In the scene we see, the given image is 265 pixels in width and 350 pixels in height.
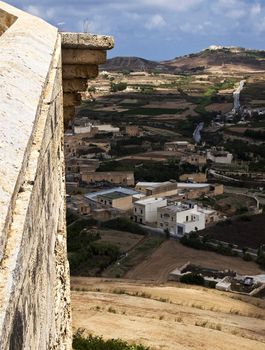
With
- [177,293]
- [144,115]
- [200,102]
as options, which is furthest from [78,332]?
[200,102]

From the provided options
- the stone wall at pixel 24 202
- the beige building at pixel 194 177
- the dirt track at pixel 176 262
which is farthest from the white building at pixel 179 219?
the stone wall at pixel 24 202

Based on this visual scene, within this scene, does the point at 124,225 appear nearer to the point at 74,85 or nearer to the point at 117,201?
the point at 117,201

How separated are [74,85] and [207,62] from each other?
13937 centimetres

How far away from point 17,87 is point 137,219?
27168mm

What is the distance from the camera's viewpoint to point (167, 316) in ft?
35.8

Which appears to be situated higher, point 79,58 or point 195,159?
point 79,58

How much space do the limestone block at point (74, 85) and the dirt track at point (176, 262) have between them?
1548 cm

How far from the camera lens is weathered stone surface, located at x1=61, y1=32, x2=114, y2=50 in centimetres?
458

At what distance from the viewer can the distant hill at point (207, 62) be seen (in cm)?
13212

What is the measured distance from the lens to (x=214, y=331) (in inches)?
392

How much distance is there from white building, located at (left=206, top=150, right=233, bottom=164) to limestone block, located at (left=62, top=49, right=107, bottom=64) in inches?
1583

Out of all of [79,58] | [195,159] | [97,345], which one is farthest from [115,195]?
[79,58]

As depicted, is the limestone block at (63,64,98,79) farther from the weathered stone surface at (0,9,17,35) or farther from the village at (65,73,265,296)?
the village at (65,73,265,296)

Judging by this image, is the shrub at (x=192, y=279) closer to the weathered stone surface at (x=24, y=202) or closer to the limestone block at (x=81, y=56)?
the limestone block at (x=81, y=56)
